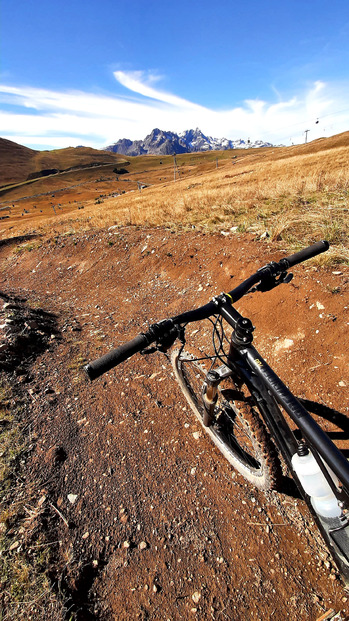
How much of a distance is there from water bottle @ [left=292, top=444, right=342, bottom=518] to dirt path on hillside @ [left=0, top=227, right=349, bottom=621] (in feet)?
4.48

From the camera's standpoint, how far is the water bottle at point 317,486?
5.06ft

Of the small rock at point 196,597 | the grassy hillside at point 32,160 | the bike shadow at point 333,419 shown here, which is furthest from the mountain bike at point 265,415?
the grassy hillside at point 32,160

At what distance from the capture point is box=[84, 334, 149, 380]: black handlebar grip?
1555 mm

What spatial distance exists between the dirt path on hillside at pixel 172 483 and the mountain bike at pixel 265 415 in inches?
22.6

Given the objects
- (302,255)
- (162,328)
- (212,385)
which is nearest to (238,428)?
(212,385)

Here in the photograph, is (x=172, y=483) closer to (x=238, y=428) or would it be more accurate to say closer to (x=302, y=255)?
(x=238, y=428)

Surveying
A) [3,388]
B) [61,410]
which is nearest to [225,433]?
[61,410]

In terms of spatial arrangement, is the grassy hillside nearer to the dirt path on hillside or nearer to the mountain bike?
the dirt path on hillside

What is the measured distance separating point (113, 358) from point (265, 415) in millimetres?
1249

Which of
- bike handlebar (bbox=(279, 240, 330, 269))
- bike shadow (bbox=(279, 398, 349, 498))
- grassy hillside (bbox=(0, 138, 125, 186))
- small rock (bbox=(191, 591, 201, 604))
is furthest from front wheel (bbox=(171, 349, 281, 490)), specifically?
grassy hillside (bbox=(0, 138, 125, 186))

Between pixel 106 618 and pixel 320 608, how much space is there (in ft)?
5.80

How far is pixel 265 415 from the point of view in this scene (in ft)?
6.55

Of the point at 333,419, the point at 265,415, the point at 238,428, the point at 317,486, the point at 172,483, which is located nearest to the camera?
the point at 317,486

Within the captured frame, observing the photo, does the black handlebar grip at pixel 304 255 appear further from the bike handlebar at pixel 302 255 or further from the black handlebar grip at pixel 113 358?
the black handlebar grip at pixel 113 358
